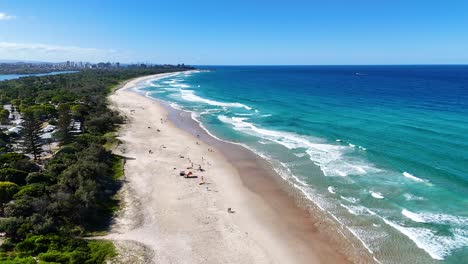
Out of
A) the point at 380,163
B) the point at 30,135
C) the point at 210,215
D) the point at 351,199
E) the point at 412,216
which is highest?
the point at 30,135

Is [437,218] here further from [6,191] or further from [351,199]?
[6,191]

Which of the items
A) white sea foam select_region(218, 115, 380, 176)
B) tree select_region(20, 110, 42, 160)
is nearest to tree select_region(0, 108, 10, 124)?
tree select_region(20, 110, 42, 160)

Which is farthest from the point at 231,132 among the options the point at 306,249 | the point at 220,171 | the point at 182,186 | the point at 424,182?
the point at 306,249

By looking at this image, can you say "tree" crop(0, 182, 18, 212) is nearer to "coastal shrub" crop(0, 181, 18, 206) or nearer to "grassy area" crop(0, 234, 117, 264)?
"coastal shrub" crop(0, 181, 18, 206)

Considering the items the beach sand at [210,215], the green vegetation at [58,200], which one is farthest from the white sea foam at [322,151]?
the green vegetation at [58,200]

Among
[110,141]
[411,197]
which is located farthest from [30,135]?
[411,197]

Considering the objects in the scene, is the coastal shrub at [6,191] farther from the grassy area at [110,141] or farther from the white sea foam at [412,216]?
the white sea foam at [412,216]

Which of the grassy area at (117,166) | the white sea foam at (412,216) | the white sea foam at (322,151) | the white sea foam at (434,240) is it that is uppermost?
the white sea foam at (322,151)
